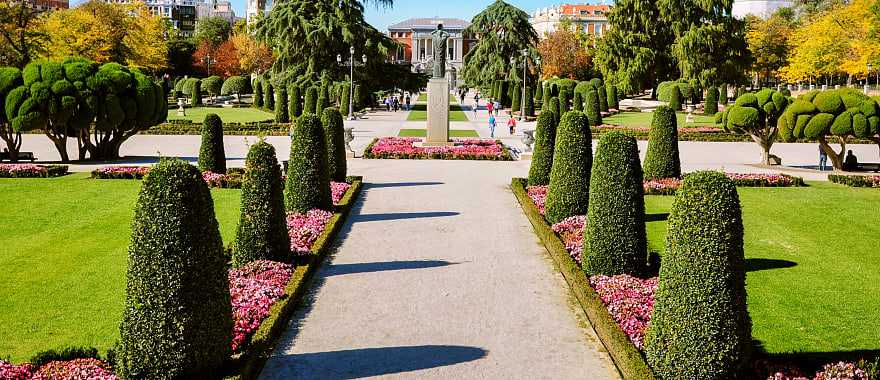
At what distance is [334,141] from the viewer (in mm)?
18891

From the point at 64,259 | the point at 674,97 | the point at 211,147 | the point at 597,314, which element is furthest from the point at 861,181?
the point at 674,97

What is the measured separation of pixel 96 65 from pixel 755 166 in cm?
2033

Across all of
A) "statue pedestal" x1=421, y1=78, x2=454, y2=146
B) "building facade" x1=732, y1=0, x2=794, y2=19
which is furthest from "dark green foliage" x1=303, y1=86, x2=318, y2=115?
"building facade" x1=732, y1=0, x2=794, y2=19

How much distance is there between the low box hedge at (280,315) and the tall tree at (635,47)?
1864 inches

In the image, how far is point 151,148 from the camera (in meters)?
30.2

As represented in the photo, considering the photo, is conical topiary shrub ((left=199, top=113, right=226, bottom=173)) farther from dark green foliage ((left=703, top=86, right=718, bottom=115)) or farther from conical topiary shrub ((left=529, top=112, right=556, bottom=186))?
dark green foliage ((left=703, top=86, right=718, bottom=115))

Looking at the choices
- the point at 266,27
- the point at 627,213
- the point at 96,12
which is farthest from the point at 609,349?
the point at 96,12

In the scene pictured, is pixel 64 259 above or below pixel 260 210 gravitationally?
below

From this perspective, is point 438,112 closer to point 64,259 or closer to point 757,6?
point 64,259

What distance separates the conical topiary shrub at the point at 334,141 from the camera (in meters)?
18.7

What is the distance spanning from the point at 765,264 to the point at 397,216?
22.5ft

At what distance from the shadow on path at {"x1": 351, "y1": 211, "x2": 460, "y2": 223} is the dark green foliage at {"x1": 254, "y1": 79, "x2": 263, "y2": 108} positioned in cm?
4162

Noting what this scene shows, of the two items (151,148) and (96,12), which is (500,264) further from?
(96,12)

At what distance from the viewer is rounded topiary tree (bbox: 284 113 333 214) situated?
50.5ft
